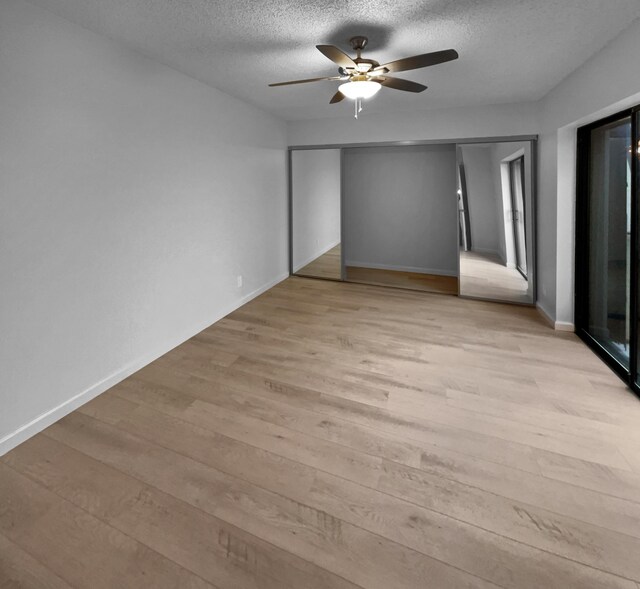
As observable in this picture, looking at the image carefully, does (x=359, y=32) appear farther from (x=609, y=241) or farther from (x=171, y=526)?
(x=171, y=526)

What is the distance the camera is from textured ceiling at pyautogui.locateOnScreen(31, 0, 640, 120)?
2.16 meters

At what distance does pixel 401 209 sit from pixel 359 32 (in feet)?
12.5

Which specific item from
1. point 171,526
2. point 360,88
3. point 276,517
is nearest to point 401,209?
point 360,88

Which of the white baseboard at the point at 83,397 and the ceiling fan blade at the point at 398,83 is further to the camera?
the ceiling fan blade at the point at 398,83

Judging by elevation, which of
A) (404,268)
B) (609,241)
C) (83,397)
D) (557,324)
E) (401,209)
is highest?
(401,209)

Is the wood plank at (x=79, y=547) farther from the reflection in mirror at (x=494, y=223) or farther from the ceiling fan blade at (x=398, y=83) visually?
the reflection in mirror at (x=494, y=223)

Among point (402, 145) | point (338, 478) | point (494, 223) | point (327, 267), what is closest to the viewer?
point (338, 478)

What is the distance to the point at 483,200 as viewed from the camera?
15.6 feet

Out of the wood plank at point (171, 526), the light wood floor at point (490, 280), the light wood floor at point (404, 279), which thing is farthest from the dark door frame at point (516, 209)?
the wood plank at point (171, 526)

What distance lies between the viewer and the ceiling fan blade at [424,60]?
2209 millimetres

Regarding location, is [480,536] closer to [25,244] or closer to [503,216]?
[25,244]

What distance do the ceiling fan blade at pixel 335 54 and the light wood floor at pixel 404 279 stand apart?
344 centimetres

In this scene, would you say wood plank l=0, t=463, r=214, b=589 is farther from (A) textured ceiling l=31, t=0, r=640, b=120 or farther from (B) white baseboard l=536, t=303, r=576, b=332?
(B) white baseboard l=536, t=303, r=576, b=332

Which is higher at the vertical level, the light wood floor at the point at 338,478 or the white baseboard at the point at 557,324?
the white baseboard at the point at 557,324
